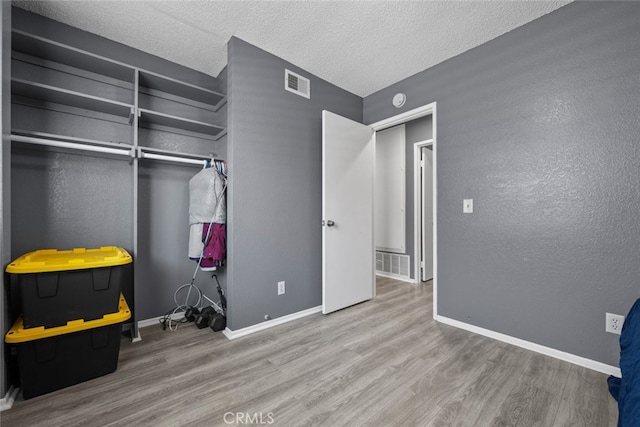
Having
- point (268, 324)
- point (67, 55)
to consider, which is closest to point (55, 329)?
point (268, 324)

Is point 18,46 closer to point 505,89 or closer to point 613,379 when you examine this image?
point 505,89

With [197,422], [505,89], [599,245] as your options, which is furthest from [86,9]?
[599,245]

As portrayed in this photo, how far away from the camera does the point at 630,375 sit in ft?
3.41

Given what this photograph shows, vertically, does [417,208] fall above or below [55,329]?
above

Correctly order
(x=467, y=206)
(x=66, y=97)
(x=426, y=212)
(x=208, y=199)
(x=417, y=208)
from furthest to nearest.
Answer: (x=426, y=212) → (x=417, y=208) → (x=467, y=206) → (x=208, y=199) → (x=66, y=97)

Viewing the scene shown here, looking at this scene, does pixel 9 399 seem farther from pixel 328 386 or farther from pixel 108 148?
pixel 328 386

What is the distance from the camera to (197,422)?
1.25 meters

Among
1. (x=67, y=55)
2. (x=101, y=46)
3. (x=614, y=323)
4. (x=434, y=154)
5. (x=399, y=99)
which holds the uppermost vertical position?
(x=101, y=46)

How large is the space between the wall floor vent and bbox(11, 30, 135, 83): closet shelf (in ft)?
12.5

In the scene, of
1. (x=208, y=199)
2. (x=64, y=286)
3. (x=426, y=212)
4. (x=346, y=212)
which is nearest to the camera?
(x=64, y=286)

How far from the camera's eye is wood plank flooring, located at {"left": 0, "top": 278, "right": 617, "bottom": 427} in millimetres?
1281

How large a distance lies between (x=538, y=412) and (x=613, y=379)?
0.67 metres

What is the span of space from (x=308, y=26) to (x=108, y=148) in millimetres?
1782

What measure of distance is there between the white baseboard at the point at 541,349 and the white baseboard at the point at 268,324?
49.3 inches
